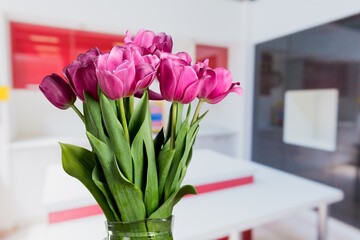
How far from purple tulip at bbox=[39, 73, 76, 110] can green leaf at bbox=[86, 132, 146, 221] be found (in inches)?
3.3

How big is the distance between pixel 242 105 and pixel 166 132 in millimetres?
2580

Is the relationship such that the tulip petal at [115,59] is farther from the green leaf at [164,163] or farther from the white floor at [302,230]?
the white floor at [302,230]

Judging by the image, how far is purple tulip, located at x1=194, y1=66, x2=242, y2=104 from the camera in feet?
1.51

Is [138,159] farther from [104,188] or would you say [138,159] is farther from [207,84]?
[207,84]

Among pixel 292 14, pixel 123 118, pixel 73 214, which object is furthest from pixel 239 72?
pixel 123 118

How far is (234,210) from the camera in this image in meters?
1.17

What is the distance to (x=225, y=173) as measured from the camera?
1460 millimetres

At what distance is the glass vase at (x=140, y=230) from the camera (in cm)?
45

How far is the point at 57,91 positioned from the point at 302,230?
2.44 metres

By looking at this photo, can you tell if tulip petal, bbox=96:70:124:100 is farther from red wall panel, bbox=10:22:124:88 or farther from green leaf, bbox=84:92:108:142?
red wall panel, bbox=10:22:124:88

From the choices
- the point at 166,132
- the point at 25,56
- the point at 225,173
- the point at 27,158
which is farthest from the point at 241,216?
the point at 25,56

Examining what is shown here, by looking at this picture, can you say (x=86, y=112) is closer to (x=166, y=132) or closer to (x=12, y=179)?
(x=166, y=132)

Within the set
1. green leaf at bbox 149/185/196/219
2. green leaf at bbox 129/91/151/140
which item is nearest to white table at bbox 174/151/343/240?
green leaf at bbox 149/185/196/219

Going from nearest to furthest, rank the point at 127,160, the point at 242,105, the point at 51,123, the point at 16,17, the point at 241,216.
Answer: the point at 127,160
the point at 241,216
the point at 16,17
the point at 51,123
the point at 242,105
